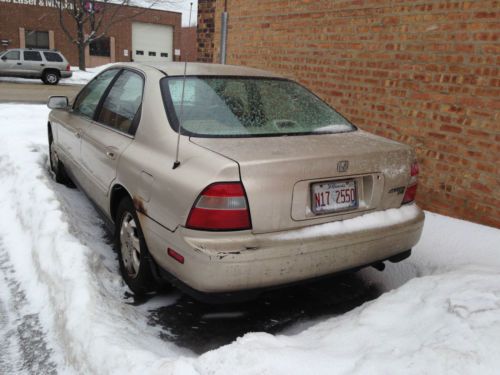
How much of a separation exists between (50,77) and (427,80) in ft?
71.2

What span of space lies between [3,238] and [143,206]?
178 centimetres

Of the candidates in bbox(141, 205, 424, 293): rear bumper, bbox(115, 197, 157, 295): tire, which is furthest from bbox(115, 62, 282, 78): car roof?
bbox(141, 205, 424, 293): rear bumper

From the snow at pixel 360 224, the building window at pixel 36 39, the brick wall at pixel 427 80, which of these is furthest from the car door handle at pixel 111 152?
the building window at pixel 36 39

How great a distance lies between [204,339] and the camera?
2762 millimetres

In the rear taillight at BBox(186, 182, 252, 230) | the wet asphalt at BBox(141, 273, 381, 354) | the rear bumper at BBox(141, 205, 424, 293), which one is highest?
the rear taillight at BBox(186, 182, 252, 230)

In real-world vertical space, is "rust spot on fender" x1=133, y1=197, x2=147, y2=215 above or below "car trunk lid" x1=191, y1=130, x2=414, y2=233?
below

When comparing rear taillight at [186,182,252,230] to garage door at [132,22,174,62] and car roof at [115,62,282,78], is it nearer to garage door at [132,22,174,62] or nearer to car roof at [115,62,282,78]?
car roof at [115,62,282,78]

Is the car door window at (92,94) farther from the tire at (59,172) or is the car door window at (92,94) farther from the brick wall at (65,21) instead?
the brick wall at (65,21)

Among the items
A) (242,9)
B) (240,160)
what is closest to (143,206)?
(240,160)

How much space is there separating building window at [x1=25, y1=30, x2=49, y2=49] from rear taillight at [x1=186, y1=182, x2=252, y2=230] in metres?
37.2

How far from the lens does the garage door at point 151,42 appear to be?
39.0 m

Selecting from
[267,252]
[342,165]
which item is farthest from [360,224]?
[267,252]

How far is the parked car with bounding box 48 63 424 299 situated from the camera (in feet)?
7.86

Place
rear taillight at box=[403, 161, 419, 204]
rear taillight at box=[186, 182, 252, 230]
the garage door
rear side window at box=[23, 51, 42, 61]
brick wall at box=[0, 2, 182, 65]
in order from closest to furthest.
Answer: rear taillight at box=[186, 182, 252, 230] → rear taillight at box=[403, 161, 419, 204] → rear side window at box=[23, 51, 42, 61] → brick wall at box=[0, 2, 182, 65] → the garage door
